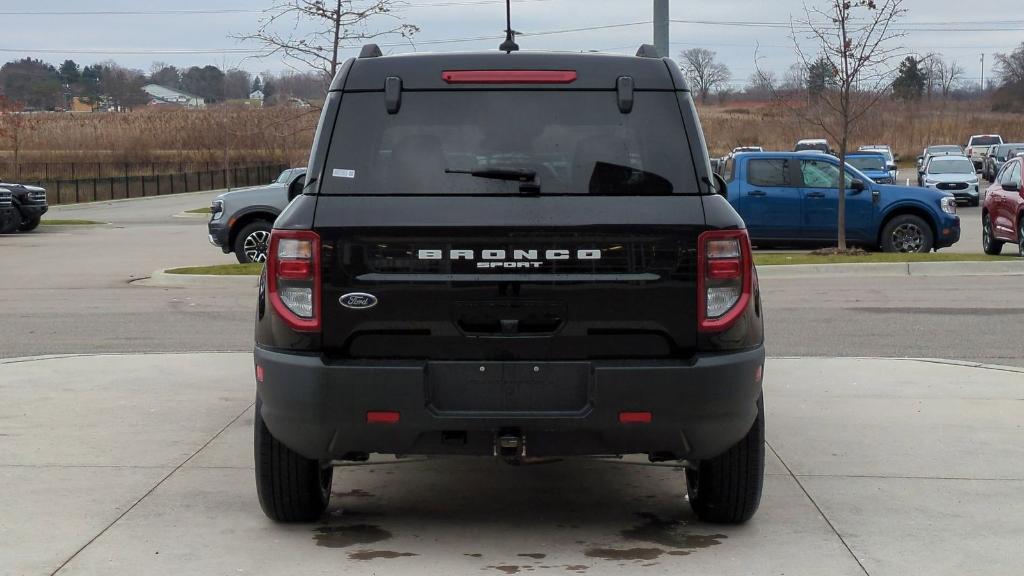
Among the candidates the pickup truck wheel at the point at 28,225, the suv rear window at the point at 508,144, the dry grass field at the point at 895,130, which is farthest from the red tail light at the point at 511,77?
the dry grass field at the point at 895,130

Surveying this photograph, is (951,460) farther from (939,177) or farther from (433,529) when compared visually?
(939,177)

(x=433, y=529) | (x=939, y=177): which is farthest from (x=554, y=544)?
(x=939, y=177)

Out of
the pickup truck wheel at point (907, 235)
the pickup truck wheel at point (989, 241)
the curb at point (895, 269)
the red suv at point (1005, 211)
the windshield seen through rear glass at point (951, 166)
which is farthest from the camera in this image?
the windshield seen through rear glass at point (951, 166)

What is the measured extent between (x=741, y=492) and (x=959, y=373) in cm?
469

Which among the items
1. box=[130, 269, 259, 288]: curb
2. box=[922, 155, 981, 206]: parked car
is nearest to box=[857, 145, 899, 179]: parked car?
box=[922, 155, 981, 206]: parked car

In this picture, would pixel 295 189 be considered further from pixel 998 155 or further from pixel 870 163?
pixel 998 155

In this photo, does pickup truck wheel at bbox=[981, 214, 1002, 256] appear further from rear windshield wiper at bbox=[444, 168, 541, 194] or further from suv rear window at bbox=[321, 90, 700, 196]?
rear windshield wiper at bbox=[444, 168, 541, 194]

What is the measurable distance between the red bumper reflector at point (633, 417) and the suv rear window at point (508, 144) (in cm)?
84

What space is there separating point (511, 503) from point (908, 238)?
53.0ft

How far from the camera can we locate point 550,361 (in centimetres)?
486

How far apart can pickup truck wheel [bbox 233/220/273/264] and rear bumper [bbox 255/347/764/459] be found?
49.4 feet

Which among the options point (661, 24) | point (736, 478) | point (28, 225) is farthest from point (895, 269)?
point (28, 225)

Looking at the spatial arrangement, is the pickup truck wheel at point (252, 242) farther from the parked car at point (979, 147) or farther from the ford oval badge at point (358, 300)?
the parked car at point (979, 147)

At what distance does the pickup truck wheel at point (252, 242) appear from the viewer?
19.7 meters
